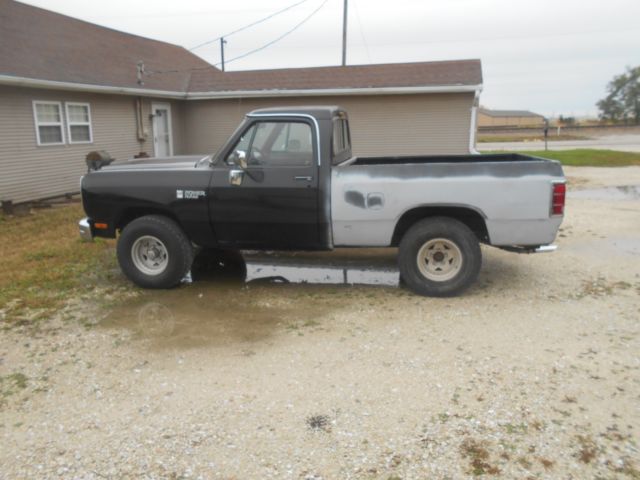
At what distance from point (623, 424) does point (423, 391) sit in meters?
1.24

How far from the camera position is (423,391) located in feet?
12.4

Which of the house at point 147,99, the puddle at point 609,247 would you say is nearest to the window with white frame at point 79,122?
the house at point 147,99

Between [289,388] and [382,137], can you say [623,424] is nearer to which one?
[289,388]

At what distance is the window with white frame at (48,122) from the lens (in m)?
12.4

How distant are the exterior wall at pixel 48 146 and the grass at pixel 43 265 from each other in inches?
74.9

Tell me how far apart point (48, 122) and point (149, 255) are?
27.8ft

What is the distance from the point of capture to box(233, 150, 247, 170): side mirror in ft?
18.4

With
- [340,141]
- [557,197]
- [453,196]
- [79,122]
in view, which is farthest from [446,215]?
[79,122]

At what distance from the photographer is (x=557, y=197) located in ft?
17.5

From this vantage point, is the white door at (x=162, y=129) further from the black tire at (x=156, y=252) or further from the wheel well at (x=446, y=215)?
the wheel well at (x=446, y=215)

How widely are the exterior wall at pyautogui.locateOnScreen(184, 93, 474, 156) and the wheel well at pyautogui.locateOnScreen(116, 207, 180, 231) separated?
1140cm

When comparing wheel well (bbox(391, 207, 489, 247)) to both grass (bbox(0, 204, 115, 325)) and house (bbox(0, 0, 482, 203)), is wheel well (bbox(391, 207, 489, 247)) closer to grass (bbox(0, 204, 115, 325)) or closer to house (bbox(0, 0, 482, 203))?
grass (bbox(0, 204, 115, 325))

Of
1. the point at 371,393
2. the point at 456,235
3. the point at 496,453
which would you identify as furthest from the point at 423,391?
the point at 456,235

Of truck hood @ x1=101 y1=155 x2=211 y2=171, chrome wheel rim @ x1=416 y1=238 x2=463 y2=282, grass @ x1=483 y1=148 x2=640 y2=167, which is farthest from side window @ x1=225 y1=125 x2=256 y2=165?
grass @ x1=483 y1=148 x2=640 y2=167
